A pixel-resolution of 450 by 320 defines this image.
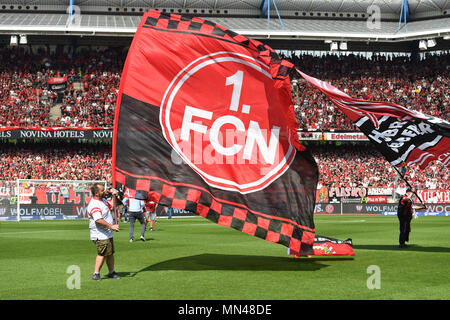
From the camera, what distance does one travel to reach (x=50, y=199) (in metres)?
41.7

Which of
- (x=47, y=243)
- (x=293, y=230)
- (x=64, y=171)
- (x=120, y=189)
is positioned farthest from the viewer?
(x=64, y=171)

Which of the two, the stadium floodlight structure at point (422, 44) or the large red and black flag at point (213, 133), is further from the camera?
the stadium floodlight structure at point (422, 44)

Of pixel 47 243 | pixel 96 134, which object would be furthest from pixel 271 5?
pixel 47 243

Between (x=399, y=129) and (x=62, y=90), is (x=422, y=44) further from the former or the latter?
(x=399, y=129)

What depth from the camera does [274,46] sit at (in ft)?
211

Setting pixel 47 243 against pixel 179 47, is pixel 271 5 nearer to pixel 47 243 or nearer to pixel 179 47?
pixel 47 243

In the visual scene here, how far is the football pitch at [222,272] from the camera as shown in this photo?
1077 centimetres

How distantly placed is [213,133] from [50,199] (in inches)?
1216

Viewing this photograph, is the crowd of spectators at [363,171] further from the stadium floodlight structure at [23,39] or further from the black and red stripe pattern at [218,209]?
the black and red stripe pattern at [218,209]

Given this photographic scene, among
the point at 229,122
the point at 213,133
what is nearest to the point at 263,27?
the point at 229,122

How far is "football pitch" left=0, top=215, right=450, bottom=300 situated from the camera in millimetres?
10766

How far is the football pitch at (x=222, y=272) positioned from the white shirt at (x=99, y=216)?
92 cm

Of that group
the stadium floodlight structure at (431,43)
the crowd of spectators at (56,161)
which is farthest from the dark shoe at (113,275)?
the stadium floodlight structure at (431,43)

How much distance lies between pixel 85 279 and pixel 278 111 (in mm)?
5524
